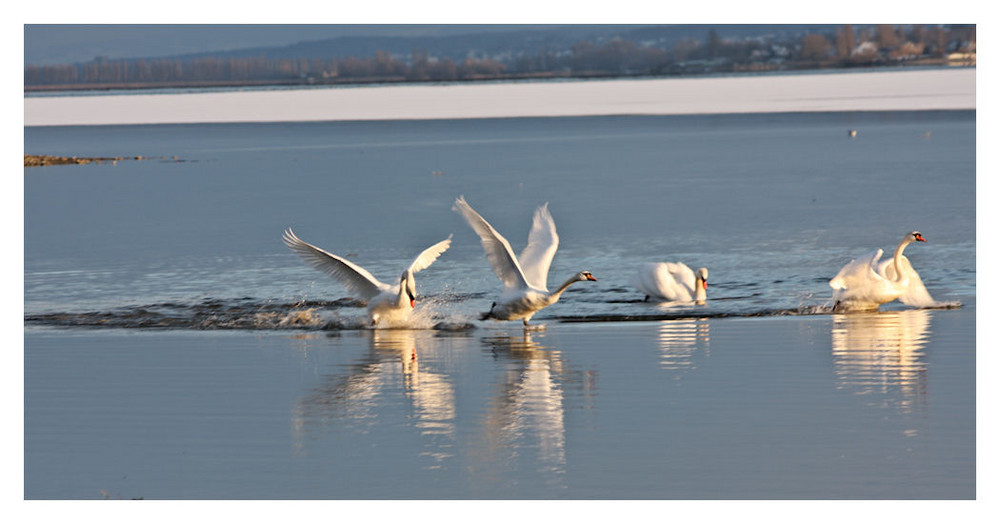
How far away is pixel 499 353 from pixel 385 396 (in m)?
2.05

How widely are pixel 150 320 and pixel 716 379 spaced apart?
20.0 feet

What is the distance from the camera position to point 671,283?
14367 mm

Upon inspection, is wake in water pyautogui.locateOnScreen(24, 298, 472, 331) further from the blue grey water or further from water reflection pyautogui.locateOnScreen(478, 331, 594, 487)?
water reflection pyautogui.locateOnScreen(478, 331, 594, 487)

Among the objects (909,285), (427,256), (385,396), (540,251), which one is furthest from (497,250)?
(909,285)

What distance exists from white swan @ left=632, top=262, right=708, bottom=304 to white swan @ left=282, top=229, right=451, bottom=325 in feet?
Answer: 7.73

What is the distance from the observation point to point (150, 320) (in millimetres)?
14070

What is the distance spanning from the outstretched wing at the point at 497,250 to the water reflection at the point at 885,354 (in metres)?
2.91

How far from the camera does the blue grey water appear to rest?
8406 millimetres

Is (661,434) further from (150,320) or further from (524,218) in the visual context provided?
(524,218)

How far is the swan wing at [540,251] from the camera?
13930 mm

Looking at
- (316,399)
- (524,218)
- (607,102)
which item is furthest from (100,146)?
(316,399)

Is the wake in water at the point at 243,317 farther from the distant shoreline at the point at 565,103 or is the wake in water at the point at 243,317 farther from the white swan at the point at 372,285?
the distant shoreline at the point at 565,103

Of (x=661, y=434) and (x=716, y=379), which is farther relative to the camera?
(x=716, y=379)

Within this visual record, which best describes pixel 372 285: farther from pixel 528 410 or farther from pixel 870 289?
pixel 870 289
